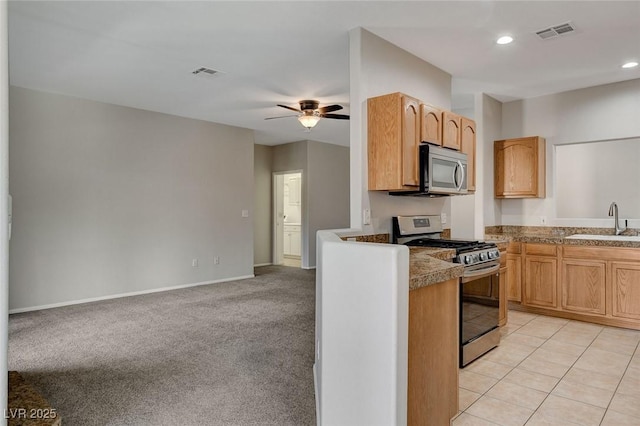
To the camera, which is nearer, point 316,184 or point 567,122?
point 567,122

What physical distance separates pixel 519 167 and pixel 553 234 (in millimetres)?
932

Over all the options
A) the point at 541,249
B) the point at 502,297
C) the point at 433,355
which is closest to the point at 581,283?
the point at 541,249

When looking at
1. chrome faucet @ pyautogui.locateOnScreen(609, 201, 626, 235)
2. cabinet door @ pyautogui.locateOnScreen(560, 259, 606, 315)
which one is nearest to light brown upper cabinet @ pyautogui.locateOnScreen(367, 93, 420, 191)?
cabinet door @ pyautogui.locateOnScreen(560, 259, 606, 315)

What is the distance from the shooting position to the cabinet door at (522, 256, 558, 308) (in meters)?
4.28

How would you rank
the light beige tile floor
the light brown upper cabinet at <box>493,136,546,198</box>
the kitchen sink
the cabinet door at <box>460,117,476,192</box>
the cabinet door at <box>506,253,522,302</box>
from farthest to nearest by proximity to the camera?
1. the light brown upper cabinet at <box>493,136,546,198</box>
2. the cabinet door at <box>506,253,522,302</box>
3. the kitchen sink
4. the cabinet door at <box>460,117,476,192</box>
5. the light beige tile floor

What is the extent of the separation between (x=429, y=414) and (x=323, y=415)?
1.66 feet

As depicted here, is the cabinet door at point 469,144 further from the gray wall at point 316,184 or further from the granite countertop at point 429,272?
the gray wall at point 316,184

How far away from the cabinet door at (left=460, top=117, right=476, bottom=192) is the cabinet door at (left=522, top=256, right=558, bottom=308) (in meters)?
1.33

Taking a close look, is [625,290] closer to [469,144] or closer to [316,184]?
[469,144]

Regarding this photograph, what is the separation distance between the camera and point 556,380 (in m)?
2.73

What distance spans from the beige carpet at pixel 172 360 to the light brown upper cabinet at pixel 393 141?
5.20 feet

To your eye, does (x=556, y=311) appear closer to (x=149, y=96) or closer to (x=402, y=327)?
(x=402, y=327)

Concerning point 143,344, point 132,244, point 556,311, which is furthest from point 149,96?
point 556,311

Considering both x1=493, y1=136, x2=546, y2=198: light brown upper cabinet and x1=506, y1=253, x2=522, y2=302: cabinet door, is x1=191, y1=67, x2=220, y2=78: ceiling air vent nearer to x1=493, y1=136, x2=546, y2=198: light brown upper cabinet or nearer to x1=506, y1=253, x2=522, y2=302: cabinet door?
x1=493, y1=136, x2=546, y2=198: light brown upper cabinet
